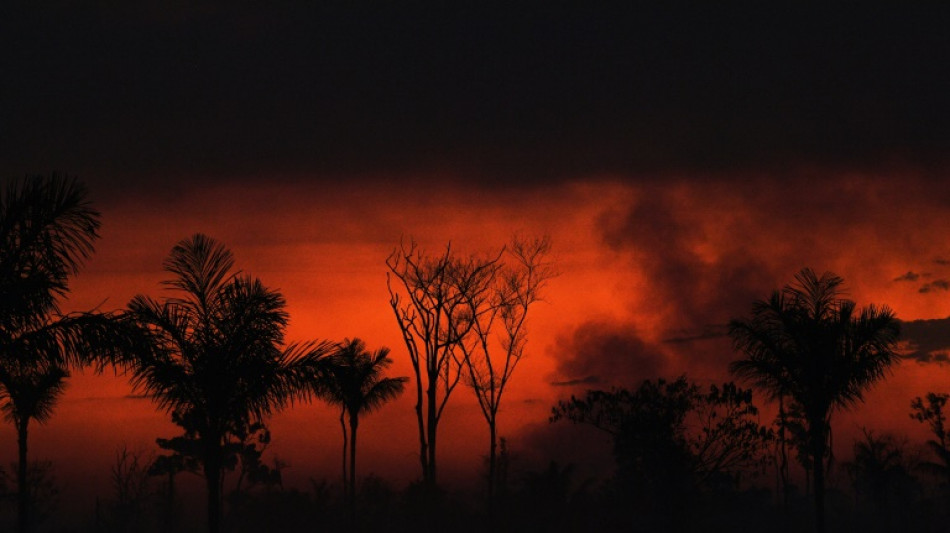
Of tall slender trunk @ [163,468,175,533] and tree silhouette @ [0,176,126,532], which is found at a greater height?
tree silhouette @ [0,176,126,532]

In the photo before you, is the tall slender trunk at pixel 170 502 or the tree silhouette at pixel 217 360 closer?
the tree silhouette at pixel 217 360

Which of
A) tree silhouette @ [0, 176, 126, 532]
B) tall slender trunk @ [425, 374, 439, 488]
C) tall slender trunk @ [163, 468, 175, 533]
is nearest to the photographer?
tree silhouette @ [0, 176, 126, 532]

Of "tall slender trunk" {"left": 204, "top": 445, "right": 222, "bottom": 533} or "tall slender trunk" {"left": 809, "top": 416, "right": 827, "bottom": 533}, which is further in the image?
"tall slender trunk" {"left": 809, "top": 416, "right": 827, "bottom": 533}

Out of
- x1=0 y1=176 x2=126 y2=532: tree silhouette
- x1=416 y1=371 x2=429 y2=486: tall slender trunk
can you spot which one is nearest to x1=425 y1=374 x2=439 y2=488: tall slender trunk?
x1=416 y1=371 x2=429 y2=486: tall slender trunk

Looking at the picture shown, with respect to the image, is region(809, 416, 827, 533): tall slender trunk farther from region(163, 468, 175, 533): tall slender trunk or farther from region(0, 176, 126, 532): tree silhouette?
region(163, 468, 175, 533): tall slender trunk

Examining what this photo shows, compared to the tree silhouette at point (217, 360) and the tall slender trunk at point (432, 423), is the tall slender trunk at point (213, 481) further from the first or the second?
the tall slender trunk at point (432, 423)

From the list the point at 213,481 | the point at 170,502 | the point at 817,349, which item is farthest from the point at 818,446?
the point at 170,502

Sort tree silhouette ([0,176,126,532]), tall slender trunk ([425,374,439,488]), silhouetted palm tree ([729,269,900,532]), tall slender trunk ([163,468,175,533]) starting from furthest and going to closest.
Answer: tall slender trunk ([163,468,175,533]) → tall slender trunk ([425,374,439,488]) → silhouetted palm tree ([729,269,900,532]) → tree silhouette ([0,176,126,532])

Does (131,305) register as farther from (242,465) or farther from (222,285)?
(242,465)

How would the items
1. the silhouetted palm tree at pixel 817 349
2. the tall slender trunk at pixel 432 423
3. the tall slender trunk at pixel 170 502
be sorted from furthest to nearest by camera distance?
1. the tall slender trunk at pixel 170 502
2. the tall slender trunk at pixel 432 423
3. the silhouetted palm tree at pixel 817 349

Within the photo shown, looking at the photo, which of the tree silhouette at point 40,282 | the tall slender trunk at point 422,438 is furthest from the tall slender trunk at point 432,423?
the tree silhouette at point 40,282

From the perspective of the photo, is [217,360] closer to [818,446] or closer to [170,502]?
[818,446]

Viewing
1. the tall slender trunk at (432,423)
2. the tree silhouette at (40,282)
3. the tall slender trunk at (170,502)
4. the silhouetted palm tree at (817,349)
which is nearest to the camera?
the tree silhouette at (40,282)

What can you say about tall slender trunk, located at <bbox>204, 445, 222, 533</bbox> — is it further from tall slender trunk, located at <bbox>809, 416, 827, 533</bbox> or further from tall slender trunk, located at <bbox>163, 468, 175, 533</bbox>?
tall slender trunk, located at <bbox>163, 468, 175, 533</bbox>
